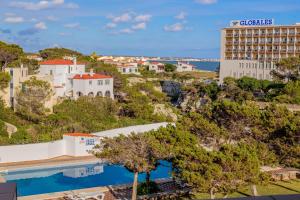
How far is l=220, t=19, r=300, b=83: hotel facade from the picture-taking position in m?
68.7

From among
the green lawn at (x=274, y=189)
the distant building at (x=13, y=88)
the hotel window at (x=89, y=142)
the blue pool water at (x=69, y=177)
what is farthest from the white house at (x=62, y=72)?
the green lawn at (x=274, y=189)

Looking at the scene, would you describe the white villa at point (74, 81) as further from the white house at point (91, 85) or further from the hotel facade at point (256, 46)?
the hotel facade at point (256, 46)

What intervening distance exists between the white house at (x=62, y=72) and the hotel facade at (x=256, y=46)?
2999 cm

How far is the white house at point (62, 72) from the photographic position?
157 feet

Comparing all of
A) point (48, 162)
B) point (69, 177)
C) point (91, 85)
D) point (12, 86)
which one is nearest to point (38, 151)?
point (48, 162)

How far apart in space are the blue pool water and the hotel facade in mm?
45258

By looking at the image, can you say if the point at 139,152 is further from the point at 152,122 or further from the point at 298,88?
the point at 298,88

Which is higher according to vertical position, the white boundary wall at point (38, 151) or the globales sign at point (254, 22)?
the globales sign at point (254, 22)

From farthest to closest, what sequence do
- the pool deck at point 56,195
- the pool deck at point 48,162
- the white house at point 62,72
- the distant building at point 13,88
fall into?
the white house at point 62,72, the distant building at point 13,88, the pool deck at point 48,162, the pool deck at point 56,195

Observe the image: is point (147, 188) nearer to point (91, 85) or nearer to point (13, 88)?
point (13, 88)

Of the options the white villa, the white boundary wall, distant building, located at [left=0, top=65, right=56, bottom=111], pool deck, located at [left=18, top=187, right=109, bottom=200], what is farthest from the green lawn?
the white villa

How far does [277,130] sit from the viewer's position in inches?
800

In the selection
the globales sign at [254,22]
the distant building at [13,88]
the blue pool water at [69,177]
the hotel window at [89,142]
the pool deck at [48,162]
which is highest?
the globales sign at [254,22]

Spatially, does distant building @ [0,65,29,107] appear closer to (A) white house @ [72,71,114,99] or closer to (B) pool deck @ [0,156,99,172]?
(A) white house @ [72,71,114,99]
